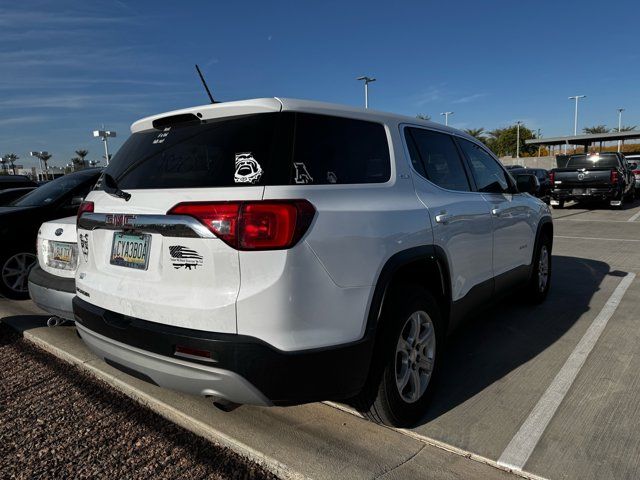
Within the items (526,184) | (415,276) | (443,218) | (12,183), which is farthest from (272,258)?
(12,183)

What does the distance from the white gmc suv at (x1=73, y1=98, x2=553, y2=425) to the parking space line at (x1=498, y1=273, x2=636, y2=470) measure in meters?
0.55

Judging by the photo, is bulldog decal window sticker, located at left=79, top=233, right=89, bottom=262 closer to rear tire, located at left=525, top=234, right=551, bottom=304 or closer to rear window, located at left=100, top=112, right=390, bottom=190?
rear window, located at left=100, top=112, right=390, bottom=190

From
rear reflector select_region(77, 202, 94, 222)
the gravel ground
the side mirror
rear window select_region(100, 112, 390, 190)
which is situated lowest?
the gravel ground

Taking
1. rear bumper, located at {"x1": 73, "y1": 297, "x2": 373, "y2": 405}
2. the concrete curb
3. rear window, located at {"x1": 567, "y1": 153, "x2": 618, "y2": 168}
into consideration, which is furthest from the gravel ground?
rear window, located at {"x1": 567, "y1": 153, "x2": 618, "y2": 168}

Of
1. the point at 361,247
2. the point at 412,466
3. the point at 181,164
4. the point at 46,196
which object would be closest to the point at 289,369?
the point at 361,247

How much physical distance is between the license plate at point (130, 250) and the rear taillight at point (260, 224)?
1.64 feet

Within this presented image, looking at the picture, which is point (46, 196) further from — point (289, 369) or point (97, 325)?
point (289, 369)

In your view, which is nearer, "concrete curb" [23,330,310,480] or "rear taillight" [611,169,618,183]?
"concrete curb" [23,330,310,480]

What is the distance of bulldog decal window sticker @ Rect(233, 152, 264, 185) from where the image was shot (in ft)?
7.08

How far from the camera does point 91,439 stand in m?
2.74

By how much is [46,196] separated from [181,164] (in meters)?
4.40

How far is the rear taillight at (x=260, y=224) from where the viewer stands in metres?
2.06

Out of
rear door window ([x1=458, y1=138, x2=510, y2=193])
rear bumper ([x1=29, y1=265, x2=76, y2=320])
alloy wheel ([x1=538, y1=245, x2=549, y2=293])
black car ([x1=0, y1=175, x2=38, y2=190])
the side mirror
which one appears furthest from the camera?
black car ([x1=0, y1=175, x2=38, y2=190])

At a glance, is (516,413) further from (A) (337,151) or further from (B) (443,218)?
(A) (337,151)
